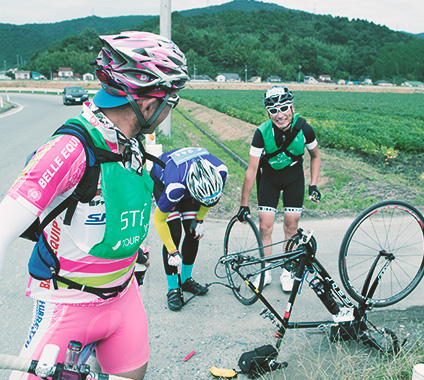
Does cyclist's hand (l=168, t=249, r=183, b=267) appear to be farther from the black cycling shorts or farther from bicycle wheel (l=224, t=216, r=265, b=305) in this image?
the black cycling shorts

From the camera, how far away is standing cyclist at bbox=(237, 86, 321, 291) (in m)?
4.46

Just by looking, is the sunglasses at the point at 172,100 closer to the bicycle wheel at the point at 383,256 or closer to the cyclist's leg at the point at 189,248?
the bicycle wheel at the point at 383,256

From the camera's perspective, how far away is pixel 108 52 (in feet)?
5.94

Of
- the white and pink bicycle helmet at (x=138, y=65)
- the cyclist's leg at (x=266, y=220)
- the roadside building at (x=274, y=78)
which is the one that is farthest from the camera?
the roadside building at (x=274, y=78)

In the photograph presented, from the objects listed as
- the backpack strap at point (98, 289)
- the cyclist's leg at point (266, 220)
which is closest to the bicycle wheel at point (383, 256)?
the cyclist's leg at point (266, 220)

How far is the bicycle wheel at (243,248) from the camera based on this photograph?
421 cm

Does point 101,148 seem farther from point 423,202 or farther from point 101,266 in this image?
point 423,202

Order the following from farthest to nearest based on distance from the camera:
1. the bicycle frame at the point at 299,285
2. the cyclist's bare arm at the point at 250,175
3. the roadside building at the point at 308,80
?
the roadside building at the point at 308,80, the cyclist's bare arm at the point at 250,175, the bicycle frame at the point at 299,285

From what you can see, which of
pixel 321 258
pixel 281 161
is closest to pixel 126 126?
pixel 281 161

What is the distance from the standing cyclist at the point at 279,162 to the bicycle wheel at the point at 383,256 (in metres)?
0.78

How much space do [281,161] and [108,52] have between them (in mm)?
3178

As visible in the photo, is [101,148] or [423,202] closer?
[101,148]

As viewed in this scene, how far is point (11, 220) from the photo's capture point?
1364mm

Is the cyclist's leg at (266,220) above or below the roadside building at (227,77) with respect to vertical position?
below
